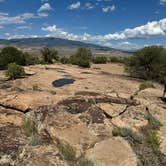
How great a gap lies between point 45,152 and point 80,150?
5.77 feet

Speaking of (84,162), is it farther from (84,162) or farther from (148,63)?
(148,63)

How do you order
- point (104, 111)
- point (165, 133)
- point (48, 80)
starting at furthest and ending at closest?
point (48, 80) < point (104, 111) < point (165, 133)

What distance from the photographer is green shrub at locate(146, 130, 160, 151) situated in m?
15.2

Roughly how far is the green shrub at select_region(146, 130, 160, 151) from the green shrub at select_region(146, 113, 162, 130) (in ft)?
2.32

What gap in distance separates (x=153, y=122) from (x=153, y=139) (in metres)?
1.63

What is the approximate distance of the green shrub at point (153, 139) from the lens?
15.2 m

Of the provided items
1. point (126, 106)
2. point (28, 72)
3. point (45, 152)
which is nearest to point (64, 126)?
point (45, 152)

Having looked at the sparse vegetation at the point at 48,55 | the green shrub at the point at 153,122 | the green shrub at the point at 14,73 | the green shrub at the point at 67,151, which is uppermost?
the green shrub at the point at 153,122

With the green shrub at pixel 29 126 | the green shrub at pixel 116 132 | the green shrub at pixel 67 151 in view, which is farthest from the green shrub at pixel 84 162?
the green shrub at pixel 29 126

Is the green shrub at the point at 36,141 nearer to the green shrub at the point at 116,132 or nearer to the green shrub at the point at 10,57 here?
the green shrub at the point at 116,132

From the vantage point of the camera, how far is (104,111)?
1734 cm

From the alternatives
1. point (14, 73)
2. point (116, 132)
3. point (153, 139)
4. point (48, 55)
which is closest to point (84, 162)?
point (116, 132)

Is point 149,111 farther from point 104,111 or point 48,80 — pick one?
point 48,80

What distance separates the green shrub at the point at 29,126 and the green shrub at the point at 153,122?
21.5 ft
